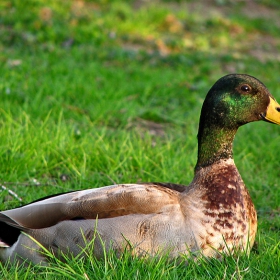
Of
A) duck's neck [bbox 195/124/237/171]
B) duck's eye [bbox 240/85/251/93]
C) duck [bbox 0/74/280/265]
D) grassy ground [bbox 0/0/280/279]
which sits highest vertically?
duck's eye [bbox 240/85/251/93]

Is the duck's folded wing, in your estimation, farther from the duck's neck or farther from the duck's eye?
the duck's eye

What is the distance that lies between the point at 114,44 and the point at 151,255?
5.26m

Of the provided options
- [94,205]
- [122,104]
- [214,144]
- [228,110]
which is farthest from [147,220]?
[122,104]

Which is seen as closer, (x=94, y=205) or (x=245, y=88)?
(x=94, y=205)

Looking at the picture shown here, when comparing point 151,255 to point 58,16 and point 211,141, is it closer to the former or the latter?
point 211,141

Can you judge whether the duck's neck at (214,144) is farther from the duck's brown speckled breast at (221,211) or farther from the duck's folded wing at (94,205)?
the duck's folded wing at (94,205)

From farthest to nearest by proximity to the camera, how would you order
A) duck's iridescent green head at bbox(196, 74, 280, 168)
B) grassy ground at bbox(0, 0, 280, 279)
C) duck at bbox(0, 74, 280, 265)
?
grassy ground at bbox(0, 0, 280, 279), duck's iridescent green head at bbox(196, 74, 280, 168), duck at bbox(0, 74, 280, 265)

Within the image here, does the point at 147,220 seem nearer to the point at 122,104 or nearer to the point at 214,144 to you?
the point at 214,144

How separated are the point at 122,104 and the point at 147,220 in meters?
2.78

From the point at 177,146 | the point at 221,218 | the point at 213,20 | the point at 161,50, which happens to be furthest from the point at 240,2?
the point at 221,218

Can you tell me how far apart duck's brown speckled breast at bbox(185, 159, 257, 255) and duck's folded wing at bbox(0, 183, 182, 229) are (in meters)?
0.17

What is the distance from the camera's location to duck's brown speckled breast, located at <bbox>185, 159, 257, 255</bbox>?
3168mm

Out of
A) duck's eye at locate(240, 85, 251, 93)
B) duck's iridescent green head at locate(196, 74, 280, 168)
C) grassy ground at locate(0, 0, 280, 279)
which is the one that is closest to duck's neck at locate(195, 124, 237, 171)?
duck's iridescent green head at locate(196, 74, 280, 168)

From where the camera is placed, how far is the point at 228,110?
3514 mm
